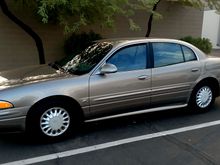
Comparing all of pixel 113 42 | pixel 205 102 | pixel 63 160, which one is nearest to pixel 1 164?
pixel 63 160

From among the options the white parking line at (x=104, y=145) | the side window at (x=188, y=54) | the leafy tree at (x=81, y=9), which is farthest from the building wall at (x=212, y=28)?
the white parking line at (x=104, y=145)

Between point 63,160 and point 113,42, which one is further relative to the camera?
point 113,42

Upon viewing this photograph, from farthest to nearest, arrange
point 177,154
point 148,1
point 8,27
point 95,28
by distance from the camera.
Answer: point 95,28 < point 8,27 < point 148,1 < point 177,154

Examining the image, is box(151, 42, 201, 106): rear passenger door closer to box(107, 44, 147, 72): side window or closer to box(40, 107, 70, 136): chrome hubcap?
box(107, 44, 147, 72): side window

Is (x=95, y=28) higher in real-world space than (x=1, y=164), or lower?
higher

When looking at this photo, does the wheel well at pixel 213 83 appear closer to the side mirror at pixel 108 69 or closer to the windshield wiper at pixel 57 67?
the side mirror at pixel 108 69

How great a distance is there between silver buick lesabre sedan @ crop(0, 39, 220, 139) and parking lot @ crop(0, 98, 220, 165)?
26 cm

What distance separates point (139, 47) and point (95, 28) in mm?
5738

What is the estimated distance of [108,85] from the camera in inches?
207

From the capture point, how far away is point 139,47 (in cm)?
573

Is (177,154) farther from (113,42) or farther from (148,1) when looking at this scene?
(148,1)

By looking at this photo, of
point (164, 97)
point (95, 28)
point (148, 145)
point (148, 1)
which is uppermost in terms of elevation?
point (148, 1)

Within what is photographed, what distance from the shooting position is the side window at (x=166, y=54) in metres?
5.84

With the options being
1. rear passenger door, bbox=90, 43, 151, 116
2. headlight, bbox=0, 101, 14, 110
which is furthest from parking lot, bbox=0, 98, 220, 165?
headlight, bbox=0, 101, 14, 110
